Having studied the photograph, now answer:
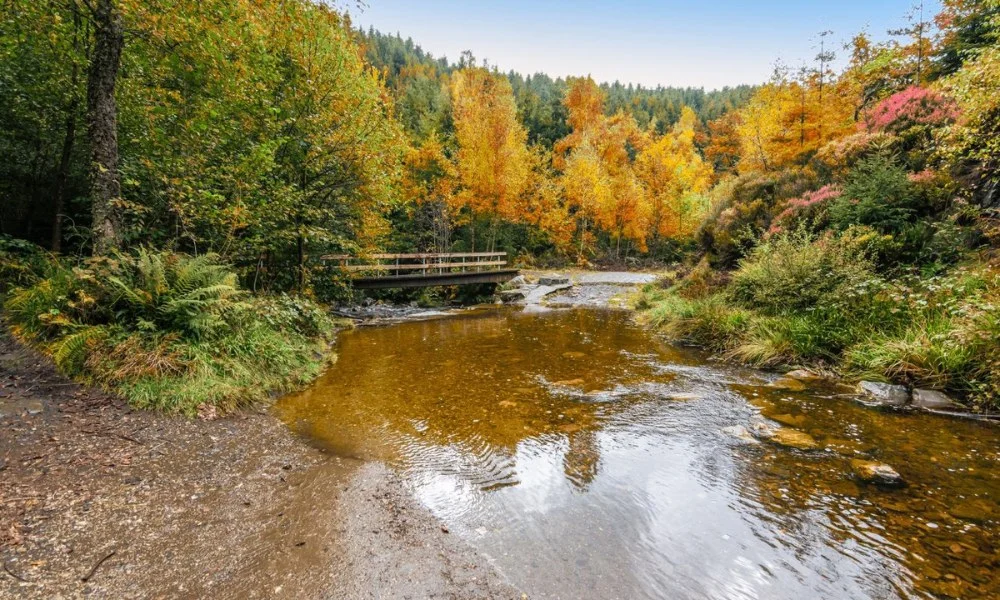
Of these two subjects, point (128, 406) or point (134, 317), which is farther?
point (134, 317)

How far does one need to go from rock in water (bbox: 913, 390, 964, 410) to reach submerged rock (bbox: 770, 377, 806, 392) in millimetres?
1324

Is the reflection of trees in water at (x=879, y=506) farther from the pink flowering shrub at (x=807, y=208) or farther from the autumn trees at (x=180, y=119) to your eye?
the autumn trees at (x=180, y=119)

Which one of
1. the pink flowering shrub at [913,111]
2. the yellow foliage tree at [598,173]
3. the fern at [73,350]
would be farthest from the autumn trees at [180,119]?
the yellow foliage tree at [598,173]

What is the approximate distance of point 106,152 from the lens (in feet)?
18.0

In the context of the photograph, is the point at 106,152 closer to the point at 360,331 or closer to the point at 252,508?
the point at 252,508

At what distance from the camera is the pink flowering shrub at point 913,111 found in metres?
10.3

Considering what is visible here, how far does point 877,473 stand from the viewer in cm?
407

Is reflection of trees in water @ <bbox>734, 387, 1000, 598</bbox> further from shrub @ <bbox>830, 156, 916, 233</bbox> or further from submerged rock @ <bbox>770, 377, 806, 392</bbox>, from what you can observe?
shrub @ <bbox>830, 156, 916, 233</bbox>

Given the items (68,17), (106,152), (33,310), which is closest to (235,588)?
(33,310)

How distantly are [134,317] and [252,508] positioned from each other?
379cm

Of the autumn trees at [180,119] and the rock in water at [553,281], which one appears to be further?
the rock in water at [553,281]

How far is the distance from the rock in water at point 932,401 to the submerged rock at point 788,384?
1324mm

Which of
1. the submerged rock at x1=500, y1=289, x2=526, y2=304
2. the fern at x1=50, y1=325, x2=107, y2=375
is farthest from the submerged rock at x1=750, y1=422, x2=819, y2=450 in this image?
the submerged rock at x1=500, y1=289, x2=526, y2=304

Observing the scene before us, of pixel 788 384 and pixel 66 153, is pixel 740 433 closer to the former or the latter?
pixel 788 384
